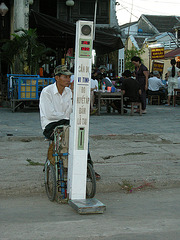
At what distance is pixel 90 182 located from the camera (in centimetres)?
481

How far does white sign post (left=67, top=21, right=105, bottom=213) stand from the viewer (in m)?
4.33

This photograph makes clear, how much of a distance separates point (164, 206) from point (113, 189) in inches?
37.4

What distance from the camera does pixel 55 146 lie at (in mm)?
4719

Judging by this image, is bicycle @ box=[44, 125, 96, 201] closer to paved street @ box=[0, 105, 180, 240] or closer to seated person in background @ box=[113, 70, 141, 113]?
A: paved street @ box=[0, 105, 180, 240]

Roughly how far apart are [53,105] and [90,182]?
967mm

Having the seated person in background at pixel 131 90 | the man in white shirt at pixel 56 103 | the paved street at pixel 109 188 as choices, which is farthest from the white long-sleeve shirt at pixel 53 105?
the seated person in background at pixel 131 90

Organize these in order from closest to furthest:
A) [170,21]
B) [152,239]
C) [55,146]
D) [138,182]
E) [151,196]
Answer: [152,239] < [55,146] < [151,196] < [138,182] < [170,21]

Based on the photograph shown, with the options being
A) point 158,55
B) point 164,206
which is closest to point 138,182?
point 164,206

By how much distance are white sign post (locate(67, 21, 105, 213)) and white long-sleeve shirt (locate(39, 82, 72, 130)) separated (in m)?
0.48

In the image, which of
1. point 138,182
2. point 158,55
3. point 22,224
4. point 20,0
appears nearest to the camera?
point 22,224

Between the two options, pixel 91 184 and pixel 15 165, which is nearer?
pixel 91 184

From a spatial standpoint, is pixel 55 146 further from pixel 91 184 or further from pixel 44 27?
pixel 44 27

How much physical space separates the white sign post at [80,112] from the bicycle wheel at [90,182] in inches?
7.7

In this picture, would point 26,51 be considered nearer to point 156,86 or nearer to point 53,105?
point 156,86
